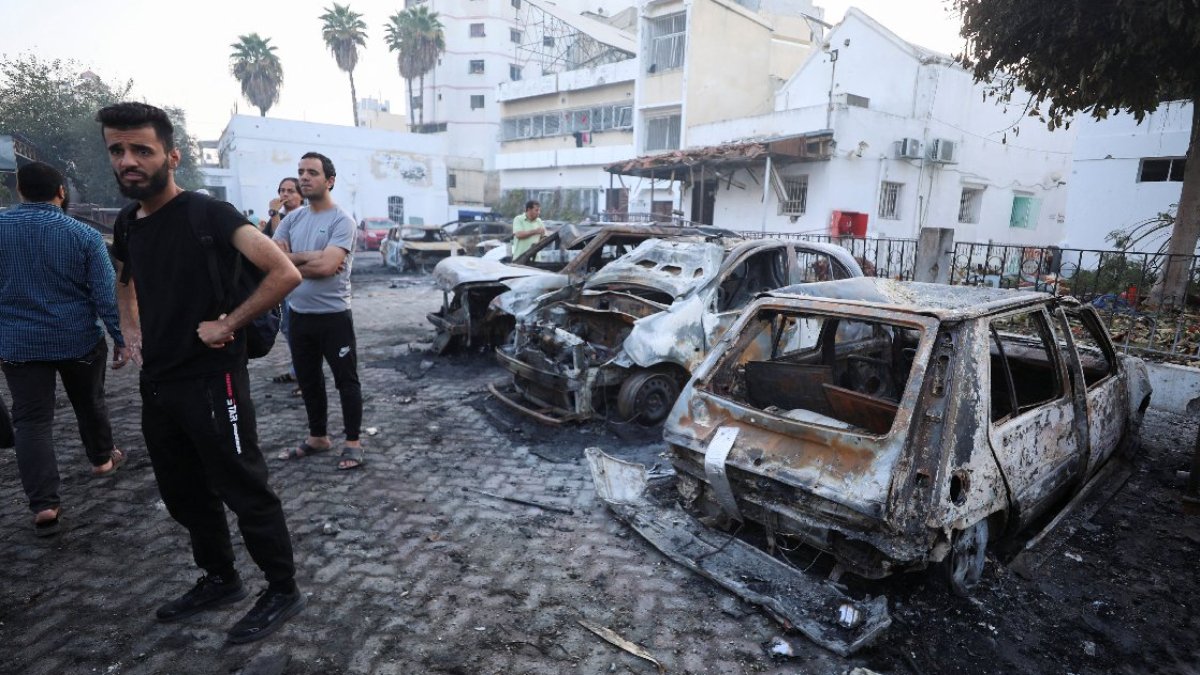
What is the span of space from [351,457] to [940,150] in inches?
698

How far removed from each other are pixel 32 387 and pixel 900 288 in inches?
194

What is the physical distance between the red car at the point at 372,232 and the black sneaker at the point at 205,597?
22.7m

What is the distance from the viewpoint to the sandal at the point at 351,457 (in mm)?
4330

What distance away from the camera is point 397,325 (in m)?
10.3

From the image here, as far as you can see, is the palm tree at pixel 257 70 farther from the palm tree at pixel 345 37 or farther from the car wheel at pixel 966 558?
the car wheel at pixel 966 558

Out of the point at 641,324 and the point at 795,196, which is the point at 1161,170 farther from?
the point at 641,324

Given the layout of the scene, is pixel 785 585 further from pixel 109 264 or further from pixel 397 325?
pixel 397 325

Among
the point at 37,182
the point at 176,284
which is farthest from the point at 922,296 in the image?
the point at 37,182

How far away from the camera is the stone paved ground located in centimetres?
252

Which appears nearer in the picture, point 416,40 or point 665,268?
point 665,268

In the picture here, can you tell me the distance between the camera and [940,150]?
16.8 m

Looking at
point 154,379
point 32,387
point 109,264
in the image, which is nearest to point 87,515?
point 32,387

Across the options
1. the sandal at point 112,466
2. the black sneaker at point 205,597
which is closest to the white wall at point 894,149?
the sandal at point 112,466

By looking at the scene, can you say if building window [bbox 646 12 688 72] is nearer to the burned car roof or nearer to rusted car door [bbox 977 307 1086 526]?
the burned car roof
